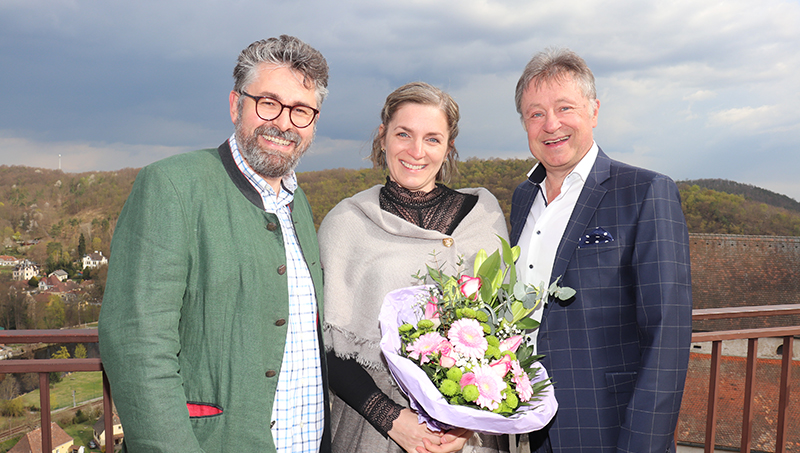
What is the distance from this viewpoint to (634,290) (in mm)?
1644

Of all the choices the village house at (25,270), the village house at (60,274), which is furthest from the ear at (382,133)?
the village house at (25,270)

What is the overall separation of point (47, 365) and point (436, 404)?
5.51 feet

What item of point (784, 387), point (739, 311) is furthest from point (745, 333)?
point (784, 387)

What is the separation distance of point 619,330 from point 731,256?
45266 millimetres

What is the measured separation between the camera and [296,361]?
1.48m

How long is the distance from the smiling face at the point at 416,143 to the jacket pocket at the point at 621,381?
102 centimetres

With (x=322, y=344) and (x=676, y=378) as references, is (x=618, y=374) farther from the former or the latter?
(x=322, y=344)

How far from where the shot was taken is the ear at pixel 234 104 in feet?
5.18

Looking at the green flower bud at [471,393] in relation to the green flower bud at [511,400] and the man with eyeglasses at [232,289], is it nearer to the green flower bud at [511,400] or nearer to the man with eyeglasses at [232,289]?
the green flower bud at [511,400]

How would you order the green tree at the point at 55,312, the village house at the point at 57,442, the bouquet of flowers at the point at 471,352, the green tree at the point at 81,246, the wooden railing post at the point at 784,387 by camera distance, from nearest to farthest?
the bouquet of flowers at the point at 471,352, the wooden railing post at the point at 784,387, the village house at the point at 57,442, the green tree at the point at 55,312, the green tree at the point at 81,246

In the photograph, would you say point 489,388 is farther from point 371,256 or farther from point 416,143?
point 416,143

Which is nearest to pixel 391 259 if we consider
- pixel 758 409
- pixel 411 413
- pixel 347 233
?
pixel 347 233

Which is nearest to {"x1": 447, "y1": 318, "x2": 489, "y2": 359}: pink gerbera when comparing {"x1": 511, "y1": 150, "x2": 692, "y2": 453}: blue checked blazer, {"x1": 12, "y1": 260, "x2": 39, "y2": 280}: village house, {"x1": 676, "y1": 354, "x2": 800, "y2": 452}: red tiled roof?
{"x1": 511, "y1": 150, "x2": 692, "y2": 453}: blue checked blazer

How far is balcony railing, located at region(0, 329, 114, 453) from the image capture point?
6.24ft
